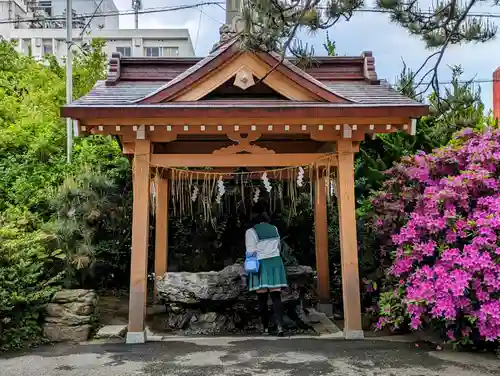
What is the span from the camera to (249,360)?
18.2 feet

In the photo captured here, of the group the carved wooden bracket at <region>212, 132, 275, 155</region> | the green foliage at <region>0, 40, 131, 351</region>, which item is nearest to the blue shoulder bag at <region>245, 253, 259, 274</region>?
the carved wooden bracket at <region>212, 132, 275, 155</region>

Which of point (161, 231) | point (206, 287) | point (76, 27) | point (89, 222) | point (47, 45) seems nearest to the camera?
point (206, 287)

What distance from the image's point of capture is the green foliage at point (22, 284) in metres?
6.20

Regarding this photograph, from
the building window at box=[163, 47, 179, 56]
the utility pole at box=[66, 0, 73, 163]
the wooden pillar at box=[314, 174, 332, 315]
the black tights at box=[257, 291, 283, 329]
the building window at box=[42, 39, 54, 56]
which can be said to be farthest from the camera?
the building window at box=[163, 47, 179, 56]

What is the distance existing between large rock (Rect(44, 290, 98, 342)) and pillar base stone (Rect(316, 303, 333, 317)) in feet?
12.6

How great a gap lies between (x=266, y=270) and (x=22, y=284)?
10.4 feet

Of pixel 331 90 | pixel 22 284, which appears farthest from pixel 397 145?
pixel 22 284

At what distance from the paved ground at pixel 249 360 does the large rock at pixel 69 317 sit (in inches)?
10.9

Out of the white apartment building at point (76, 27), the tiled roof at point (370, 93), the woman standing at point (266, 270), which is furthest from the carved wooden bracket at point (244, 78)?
the white apartment building at point (76, 27)

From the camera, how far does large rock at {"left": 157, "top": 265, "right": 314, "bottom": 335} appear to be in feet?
24.0

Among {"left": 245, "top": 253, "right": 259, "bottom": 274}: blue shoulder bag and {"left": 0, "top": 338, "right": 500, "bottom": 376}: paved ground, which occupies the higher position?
{"left": 245, "top": 253, "right": 259, "bottom": 274}: blue shoulder bag

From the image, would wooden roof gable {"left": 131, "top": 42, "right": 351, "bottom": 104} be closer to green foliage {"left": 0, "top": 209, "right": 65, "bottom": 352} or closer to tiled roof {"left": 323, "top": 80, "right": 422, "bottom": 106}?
tiled roof {"left": 323, "top": 80, "right": 422, "bottom": 106}

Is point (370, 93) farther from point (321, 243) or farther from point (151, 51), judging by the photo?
point (151, 51)

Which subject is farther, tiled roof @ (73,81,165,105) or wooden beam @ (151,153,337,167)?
wooden beam @ (151,153,337,167)
